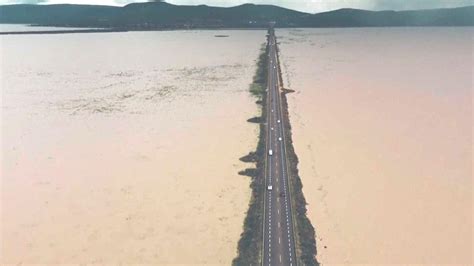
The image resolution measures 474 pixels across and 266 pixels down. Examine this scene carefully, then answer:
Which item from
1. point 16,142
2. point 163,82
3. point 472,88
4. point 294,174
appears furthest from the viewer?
point 163,82

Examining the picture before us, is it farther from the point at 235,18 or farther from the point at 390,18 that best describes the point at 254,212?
the point at 390,18

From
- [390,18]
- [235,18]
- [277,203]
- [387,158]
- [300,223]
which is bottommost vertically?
[300,223]

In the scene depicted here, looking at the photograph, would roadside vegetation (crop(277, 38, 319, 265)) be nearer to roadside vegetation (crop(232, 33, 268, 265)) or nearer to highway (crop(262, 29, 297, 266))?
highway (crop(262, 29, 297, 266))

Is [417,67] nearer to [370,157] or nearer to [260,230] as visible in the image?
[370,157]

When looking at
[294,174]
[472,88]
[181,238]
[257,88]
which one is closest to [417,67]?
[472,88]

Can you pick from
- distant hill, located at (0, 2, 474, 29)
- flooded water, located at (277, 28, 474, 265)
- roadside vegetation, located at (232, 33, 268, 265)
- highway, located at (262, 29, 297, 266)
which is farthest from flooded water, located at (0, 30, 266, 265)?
distant hill, located at (0, 2, 474, 29)

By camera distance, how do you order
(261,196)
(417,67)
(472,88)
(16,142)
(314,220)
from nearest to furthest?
(314,220) → (261,196) → (16,142) → (472,88) → (417,67)

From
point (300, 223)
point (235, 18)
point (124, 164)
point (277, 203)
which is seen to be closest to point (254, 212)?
point (277, 203)
